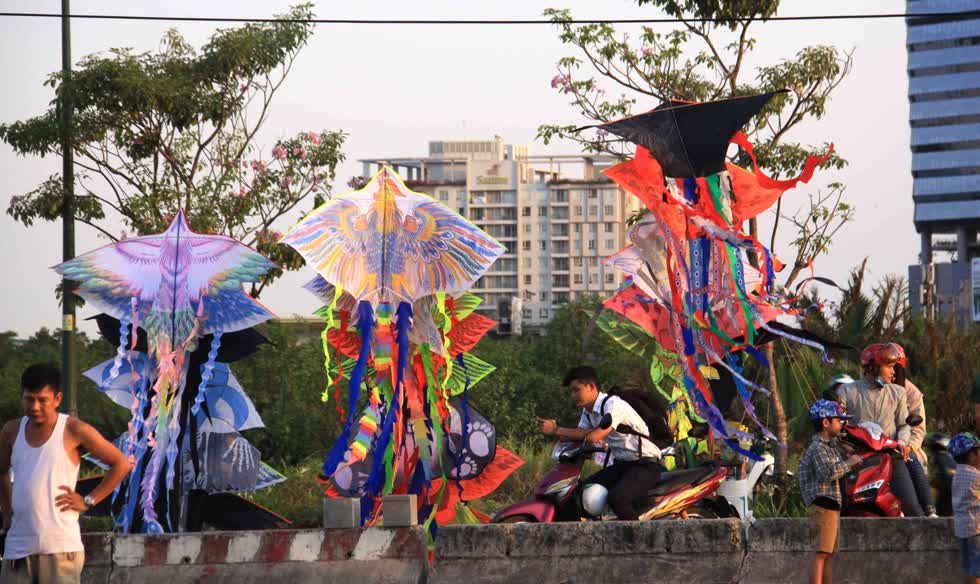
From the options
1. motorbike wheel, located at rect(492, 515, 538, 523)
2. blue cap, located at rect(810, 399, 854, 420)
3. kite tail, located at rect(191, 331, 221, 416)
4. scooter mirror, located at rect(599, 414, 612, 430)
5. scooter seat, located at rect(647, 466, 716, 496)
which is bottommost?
motorbike wheel, located at rect(492, 515, 538, 523)

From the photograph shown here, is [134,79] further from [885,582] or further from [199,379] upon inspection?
[885,582]

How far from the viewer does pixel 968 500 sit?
7.89m

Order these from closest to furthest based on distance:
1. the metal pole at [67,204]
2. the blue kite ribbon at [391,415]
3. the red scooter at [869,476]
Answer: the red scooter at [869,476]
the blue kite ribbon at [391,415]
the metal pole at [67,204]

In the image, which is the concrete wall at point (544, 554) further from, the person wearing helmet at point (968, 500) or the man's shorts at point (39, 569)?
the man's shorts at point (39, 569)

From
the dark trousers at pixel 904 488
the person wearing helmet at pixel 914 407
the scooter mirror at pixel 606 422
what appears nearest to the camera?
the scooter mirror at pixel 606 422

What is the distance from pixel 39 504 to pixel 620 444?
4.24m

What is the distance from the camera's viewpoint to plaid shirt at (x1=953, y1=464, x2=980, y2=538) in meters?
7.85

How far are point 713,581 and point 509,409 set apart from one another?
10843 millimetres

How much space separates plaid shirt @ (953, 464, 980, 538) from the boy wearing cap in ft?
2.42

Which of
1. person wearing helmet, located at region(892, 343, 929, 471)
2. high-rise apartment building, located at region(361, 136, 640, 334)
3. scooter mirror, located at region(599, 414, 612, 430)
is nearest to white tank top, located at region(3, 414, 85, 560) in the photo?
scooter mirror, located at region(599, 414, 612, 430)

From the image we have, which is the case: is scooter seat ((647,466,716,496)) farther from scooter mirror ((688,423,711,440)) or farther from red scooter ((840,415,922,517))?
scooter mirror ((688,423,711,440))

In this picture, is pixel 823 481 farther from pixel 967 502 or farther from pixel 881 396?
pixel 881 396

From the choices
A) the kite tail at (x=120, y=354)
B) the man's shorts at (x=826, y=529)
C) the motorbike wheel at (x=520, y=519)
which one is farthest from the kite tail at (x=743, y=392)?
the kite tail at (x=120, y=354)

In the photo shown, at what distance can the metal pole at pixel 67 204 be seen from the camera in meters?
16.3
